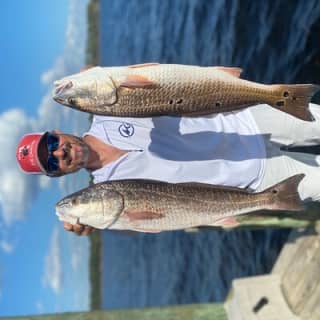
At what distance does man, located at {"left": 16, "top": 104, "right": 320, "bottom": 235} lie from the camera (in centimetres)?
500

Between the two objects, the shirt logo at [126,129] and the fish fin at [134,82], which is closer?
the fish fin at [134,82]

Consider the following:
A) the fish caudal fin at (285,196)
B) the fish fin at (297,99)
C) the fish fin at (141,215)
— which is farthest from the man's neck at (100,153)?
the fish fin at (297,99)

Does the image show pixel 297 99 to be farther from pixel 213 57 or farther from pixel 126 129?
pixel 213 57

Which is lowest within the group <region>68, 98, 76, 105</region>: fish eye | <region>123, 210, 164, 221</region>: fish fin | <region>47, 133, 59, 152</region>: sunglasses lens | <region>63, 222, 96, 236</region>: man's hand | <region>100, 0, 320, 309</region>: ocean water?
<region>100, 0, 320, 309</region>: ocean water

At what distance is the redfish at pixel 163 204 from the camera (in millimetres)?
4660

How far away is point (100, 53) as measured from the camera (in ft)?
131

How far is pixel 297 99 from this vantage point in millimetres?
4684

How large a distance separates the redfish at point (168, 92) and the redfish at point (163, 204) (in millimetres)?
496

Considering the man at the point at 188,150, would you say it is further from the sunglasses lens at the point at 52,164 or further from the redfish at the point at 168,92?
the redfish at the point at 168,92

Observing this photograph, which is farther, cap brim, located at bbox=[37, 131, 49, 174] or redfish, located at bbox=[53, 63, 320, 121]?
cap brim, located at bbox=[37, 131, 49, 174]

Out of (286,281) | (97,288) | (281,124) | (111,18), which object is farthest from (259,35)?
(97,288)

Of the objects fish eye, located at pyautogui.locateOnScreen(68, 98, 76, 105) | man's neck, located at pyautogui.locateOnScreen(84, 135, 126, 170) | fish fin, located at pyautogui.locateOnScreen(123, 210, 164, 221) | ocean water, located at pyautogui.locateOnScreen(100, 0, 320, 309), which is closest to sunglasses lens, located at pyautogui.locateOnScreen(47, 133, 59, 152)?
man's neck, located at pyautogui.locateOnScreen(84, 135, 126, 170)

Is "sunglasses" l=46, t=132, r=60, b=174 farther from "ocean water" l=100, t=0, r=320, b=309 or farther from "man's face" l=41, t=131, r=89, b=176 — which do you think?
"ocean water" l=100, t=0, r=320, b=309

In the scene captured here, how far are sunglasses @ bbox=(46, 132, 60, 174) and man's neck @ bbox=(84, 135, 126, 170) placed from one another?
10.1 inches
